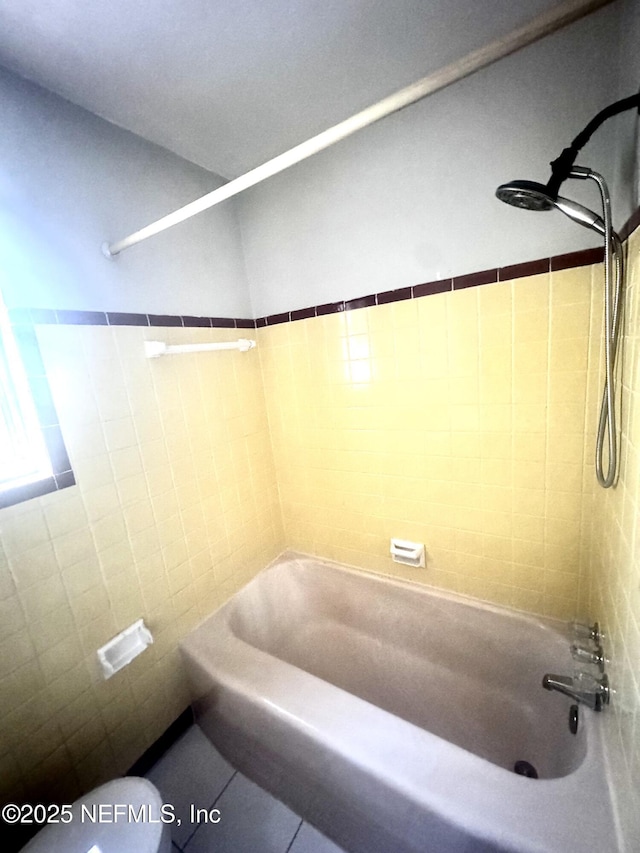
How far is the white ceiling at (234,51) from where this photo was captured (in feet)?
2.62

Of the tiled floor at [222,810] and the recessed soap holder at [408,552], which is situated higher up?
the recessed soap holder at [408,552]

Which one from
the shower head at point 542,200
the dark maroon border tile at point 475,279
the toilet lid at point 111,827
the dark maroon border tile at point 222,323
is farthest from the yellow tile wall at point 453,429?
the toilet lid at point 111,827

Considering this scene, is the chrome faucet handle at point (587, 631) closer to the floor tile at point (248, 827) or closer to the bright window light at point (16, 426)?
the floor tile at point (248, 827)

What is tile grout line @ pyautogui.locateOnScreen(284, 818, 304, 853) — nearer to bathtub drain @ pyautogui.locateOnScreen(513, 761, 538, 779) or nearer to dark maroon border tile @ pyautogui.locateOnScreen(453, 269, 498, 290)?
bathtub drain @ pyautogui.locateOnScreen(513, 761, 538, 779)

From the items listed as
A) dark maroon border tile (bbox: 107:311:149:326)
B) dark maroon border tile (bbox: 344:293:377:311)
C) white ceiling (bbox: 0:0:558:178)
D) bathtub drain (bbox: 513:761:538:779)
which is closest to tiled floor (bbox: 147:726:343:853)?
bathtub drain (bbox: 513:761:538:779)

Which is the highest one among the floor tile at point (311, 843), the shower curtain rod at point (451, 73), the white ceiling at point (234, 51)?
the white ceiling at point (234, 51)

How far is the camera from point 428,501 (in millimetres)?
1418

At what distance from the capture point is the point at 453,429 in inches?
50.9

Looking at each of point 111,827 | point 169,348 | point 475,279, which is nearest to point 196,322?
point 169,348

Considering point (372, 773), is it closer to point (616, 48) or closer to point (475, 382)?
point (475, 382)

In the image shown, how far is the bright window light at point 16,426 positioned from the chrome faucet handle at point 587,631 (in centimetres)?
175

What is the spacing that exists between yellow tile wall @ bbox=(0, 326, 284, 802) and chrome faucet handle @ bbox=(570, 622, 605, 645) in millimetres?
1368

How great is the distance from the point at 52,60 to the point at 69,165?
0.76 ft

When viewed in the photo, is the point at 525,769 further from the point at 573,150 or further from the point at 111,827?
the point at 573,150
